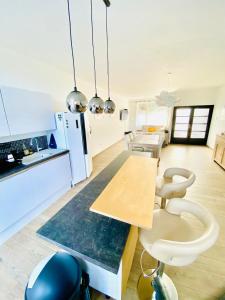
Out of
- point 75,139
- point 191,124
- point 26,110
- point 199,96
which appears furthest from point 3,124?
point 199,96

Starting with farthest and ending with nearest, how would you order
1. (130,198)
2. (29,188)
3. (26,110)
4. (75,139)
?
(75,139) < (26,110) < (29,188) < (130,198)

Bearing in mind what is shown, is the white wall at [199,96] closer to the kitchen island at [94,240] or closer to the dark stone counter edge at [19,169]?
the dark stone counter edge at [19,169]

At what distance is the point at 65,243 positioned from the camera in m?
0.88

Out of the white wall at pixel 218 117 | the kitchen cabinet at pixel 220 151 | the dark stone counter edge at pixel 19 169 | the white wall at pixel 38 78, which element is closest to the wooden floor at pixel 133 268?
the dark stone counter edge at pixel 19 169

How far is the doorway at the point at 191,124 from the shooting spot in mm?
6571

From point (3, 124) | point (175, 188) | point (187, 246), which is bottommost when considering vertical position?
point (175, 188)

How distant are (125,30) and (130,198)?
2.19m

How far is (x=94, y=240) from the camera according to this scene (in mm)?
911

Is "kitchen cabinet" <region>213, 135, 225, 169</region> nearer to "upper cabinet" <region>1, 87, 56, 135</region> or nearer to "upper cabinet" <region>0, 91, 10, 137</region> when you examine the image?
"upper cabinet" <region>1, 87, 56, 135</region>

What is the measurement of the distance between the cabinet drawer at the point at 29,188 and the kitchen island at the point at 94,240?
3.88 ft

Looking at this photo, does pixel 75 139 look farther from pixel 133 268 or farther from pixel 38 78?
pixel 133 268

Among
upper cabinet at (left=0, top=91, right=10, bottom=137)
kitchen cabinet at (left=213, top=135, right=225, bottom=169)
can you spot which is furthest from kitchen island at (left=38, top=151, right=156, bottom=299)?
kitchen cabinet at (left=213, top=135, right=225, bottom=169)

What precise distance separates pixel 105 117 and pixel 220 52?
166 inches

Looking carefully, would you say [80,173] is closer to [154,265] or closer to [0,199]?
[0,199]
